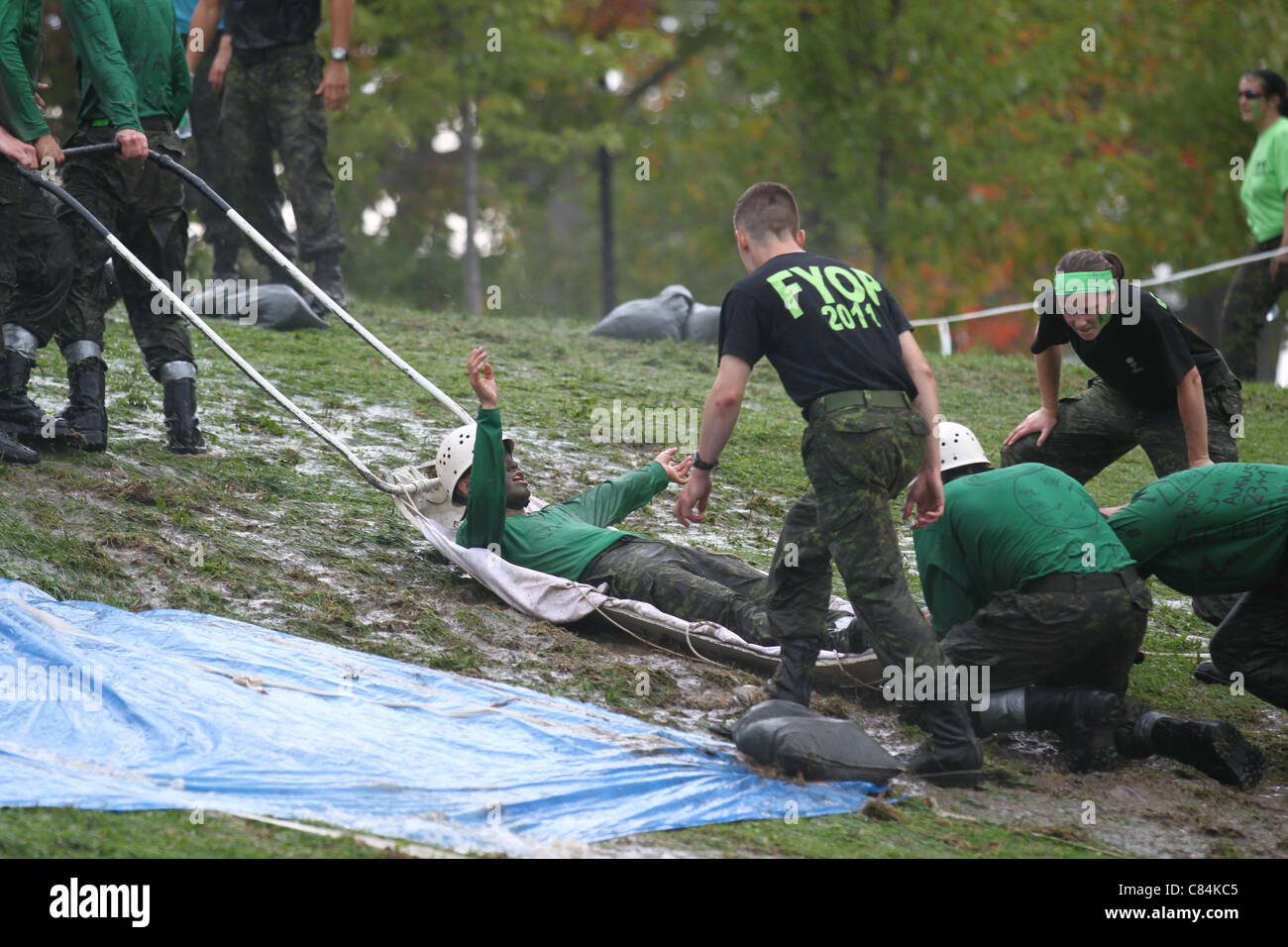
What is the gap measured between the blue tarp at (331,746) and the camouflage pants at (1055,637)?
854mm

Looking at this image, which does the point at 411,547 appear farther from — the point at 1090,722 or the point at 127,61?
the point at 1090,722

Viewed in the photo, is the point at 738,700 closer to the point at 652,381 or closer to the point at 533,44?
the point at 652,381

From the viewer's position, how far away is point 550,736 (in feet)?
15.4

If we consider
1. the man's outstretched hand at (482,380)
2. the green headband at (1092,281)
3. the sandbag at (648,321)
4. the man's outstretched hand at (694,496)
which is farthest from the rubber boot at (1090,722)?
the sandbag at (648,321)

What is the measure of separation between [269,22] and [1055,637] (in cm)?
769

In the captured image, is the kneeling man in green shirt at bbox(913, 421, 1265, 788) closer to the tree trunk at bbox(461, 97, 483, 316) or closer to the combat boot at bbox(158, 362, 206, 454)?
the combat boot at bbox(158, 362, 206, 454)

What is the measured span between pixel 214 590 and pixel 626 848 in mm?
2700

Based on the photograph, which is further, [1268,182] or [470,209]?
[470,209]

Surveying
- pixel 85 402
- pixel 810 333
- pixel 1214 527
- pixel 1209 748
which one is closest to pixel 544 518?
pixel 810 333

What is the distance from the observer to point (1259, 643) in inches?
206

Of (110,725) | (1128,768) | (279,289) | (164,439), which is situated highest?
(279,289)

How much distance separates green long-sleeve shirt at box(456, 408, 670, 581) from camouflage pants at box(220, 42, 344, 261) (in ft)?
15.1

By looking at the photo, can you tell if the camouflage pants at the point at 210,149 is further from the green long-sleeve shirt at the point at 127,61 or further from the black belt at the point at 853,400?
the black belt at the point at 853,400
